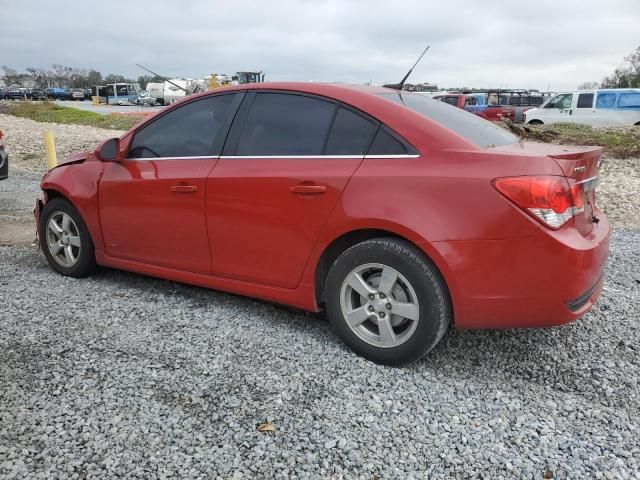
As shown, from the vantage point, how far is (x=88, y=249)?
457 centimetres

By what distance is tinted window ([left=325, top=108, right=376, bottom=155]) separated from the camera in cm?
320

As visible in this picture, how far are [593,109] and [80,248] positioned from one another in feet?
79.3

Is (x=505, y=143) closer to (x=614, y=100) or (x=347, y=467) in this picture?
(x=347, y=467)

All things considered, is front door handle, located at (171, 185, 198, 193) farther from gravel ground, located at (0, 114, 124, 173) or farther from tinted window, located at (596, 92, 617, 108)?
tinted window, located at (596, 92, 617, 108)

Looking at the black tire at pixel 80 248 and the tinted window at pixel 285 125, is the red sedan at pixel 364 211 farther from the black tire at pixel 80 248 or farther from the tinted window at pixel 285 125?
the black tire at pixel 80 248

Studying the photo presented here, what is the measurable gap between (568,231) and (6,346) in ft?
10.6

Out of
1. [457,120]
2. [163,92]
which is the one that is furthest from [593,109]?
[163,92]

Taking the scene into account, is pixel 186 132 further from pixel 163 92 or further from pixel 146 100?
pixel 146 100

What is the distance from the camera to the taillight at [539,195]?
2.72m

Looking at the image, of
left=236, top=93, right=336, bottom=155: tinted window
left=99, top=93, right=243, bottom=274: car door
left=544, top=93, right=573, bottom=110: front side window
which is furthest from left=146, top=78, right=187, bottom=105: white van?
left=236, top=93, right=336, bottom=155: tinted window

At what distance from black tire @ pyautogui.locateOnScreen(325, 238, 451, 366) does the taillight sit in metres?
0.54

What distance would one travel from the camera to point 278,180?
11.1ft

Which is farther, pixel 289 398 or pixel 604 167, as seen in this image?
pixel 604 167

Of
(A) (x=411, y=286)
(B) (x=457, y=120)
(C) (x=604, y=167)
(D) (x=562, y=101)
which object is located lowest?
(C) (x=604, y=167)
